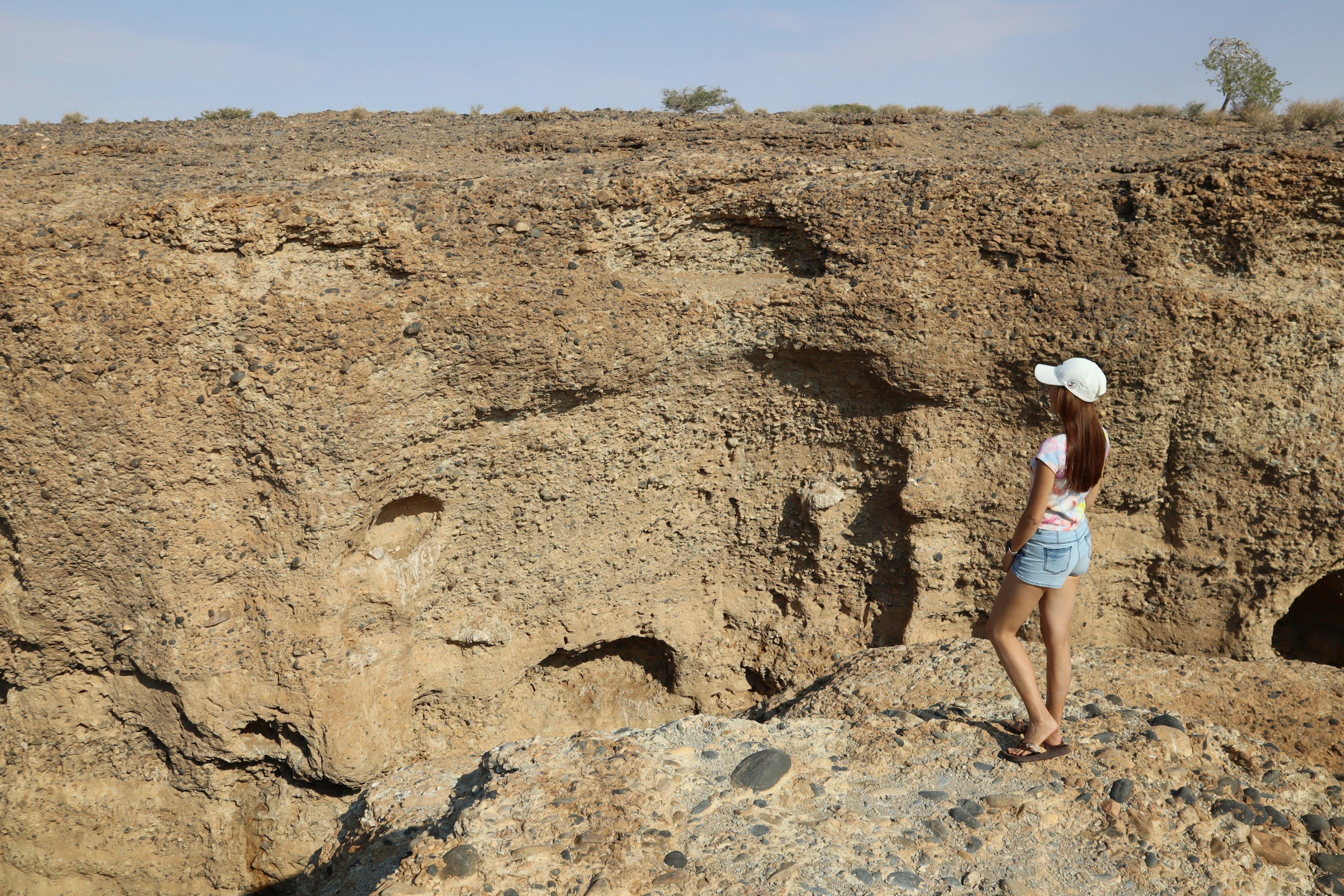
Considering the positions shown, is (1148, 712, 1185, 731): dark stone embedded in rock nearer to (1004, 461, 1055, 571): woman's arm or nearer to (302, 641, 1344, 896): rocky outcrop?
(302, 641, 1344, 896): rocky outcrop

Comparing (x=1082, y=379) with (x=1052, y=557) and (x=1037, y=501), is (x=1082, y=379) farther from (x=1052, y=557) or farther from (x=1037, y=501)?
(x=1052, y=557)

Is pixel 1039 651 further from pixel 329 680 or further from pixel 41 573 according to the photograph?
pixel 41 573

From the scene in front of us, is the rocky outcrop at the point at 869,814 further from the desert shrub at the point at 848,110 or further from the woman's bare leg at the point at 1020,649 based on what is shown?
the desert shrub at the point at 848,110

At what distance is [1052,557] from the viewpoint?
2865mm

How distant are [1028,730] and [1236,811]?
654mm

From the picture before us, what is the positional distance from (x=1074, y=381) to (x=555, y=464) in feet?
9.11

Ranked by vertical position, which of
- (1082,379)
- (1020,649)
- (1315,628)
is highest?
(1082,379)

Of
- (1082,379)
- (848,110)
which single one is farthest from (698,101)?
(1082,379)

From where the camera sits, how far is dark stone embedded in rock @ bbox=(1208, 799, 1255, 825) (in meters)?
2.77

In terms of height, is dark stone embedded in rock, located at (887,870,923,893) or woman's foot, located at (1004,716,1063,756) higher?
woman's foot, located at (1004,716,1063,756)

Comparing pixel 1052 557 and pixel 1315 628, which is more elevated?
pixel 1052 557

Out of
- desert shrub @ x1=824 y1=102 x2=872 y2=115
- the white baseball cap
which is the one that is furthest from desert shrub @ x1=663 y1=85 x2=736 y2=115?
the white baseball cap

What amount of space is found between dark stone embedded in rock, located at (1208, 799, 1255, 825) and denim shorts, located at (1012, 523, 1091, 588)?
86cm

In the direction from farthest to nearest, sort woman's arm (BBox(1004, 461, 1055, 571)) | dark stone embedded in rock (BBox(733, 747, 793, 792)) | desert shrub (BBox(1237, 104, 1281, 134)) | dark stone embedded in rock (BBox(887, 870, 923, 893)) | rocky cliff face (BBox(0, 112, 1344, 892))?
desert shrub (BBox(1237, 104, 1281, 134)) < rocky cliff face (BBox(0, 112, 1344, 892)) < dark stone embedded in rock (BBox(733, 747, 793, 792)) < woman's arm (BBox(1004, 461, 1055, 571)) < dark stone embedded in rock (BBox(887, 870, 923, 893))
